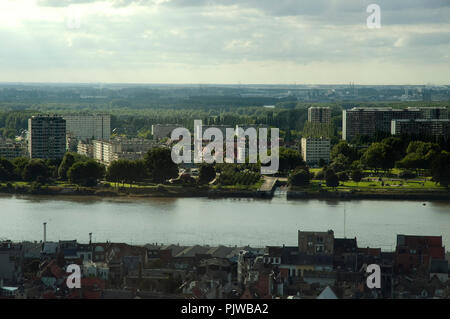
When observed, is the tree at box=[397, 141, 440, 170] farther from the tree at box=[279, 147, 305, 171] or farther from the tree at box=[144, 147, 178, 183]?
the tree at box=[144, 147, 178, 183]

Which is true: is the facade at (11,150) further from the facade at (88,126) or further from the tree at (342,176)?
the tree at (342,176)

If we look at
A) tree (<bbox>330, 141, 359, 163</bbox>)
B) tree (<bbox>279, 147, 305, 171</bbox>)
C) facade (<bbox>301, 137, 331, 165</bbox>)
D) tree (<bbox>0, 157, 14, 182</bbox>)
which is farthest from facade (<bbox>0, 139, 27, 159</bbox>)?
tree (<bbox>330, 141, 359, 163</bbox>)

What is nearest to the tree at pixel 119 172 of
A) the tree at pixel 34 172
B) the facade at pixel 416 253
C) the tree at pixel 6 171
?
the tree at pixel 34 172
